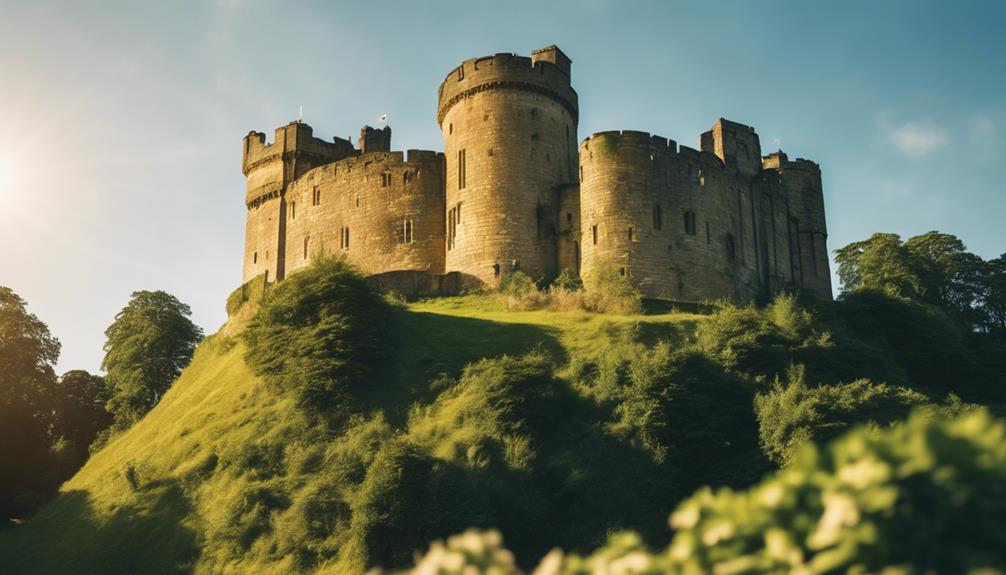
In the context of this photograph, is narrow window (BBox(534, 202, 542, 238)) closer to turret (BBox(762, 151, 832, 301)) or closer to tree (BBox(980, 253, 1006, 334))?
turret (BBox(762, 151, 832, 301))

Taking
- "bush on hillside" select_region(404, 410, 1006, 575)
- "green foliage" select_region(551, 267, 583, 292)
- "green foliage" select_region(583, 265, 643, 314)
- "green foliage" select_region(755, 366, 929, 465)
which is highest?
"green foliage" select_region(551, 267, 583, 292)

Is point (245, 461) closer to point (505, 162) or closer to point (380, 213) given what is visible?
point (380, 213)

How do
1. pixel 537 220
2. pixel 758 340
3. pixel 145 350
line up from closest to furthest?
pixel 758 340 < pixel 537 220 < pixel 145 350

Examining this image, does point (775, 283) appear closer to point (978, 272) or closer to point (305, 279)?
point (978, 272)

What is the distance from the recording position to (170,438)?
45.2 meters

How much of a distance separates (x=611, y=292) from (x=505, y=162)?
36.9 ft

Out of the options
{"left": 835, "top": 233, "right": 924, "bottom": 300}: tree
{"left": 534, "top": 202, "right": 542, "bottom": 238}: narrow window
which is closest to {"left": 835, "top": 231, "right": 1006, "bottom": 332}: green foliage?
{"left": 835, "top": 233, "right": 924, "bottom": 300}: tree

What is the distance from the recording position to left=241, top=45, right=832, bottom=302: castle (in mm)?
52938

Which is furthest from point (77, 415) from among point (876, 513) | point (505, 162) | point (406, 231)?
point (876, 513)

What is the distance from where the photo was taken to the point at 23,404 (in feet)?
192

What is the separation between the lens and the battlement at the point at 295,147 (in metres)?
67.8

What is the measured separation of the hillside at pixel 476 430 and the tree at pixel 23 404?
23.1 feet

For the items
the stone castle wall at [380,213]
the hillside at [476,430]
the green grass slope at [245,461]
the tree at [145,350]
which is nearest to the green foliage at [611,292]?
the green grass slope at [245,461]

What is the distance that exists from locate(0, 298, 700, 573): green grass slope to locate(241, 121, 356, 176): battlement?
19668 mm
